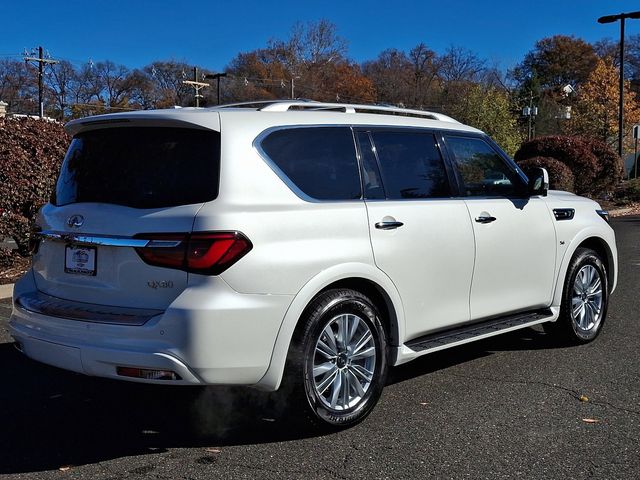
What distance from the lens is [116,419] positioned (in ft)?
14.6

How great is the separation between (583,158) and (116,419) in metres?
19.4

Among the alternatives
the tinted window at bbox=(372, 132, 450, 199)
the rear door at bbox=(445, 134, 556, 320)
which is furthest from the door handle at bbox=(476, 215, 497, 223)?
the tinted window at bbox=(372, 132, 450, 199)

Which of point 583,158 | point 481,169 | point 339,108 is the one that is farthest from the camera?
point 583,158

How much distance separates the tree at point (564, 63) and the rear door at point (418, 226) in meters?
88.5

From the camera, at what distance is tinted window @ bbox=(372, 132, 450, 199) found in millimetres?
4664

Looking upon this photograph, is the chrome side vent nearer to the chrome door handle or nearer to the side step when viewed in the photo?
the side step

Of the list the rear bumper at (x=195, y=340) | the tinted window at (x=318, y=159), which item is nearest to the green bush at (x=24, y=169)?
the rear bumper at (x=195, y=340)

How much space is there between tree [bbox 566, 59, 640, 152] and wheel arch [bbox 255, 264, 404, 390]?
39578 mm

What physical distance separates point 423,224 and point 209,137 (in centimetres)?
153

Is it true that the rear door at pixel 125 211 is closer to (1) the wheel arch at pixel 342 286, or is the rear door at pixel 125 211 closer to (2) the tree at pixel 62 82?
(1) the wheel arch at pixel 342 286

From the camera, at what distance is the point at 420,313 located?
4.61 m

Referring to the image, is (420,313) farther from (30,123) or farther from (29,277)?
(30,123)

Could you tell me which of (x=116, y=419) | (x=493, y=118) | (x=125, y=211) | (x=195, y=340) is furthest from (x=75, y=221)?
(x=493, y=118)

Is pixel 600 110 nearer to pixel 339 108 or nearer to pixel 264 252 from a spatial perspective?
pixel 339 108
